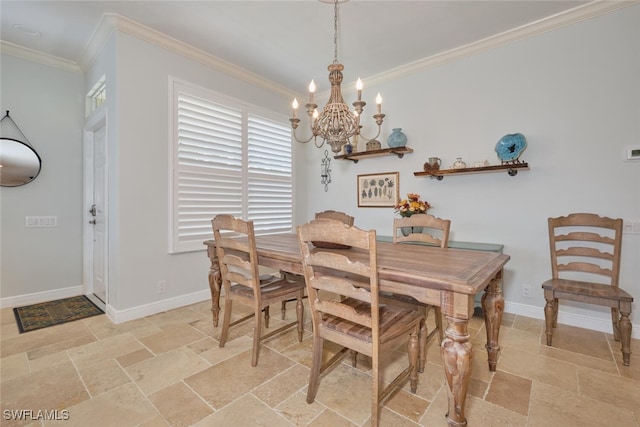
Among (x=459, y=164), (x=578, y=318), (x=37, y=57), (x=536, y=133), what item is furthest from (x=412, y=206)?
(x=37, y=57)

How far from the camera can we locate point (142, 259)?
288 centimetres

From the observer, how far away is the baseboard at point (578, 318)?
249 centimetres

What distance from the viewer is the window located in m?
3.15

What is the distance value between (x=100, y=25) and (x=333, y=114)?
2.46 metres

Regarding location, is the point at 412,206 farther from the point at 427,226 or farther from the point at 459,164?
the point at 427,226

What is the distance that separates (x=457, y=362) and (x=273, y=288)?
1.35 metres

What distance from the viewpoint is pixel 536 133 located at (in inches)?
109

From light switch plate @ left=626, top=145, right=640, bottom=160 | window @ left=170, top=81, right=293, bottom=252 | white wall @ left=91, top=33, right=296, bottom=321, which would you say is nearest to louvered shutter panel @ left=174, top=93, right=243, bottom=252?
window @ left=170, top=81, right=293, bottom=252

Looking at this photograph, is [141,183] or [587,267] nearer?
[587,267]

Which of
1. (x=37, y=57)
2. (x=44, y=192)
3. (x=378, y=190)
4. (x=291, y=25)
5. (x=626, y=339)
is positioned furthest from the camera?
(x=378, y=190)

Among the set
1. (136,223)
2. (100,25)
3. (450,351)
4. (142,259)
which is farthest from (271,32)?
(450,351)

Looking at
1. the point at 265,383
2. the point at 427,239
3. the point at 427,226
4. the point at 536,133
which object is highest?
the point at 536,133

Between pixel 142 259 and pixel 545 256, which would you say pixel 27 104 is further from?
pixel 545 256

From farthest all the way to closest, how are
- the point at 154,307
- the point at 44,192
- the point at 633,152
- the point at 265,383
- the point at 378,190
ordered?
the point at 378,190
the point at 44,192
the point at 154,307
the point at 633,152
the point at 265,383
